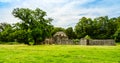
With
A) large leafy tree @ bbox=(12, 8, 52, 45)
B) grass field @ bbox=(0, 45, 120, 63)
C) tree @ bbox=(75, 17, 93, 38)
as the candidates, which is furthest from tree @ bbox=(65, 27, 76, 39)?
grass field @ bbox=(0, 45, 120, 63)

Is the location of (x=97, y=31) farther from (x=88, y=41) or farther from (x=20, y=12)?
(x=20, y=12)

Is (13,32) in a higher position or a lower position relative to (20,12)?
lower

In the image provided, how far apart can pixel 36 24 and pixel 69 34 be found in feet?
201

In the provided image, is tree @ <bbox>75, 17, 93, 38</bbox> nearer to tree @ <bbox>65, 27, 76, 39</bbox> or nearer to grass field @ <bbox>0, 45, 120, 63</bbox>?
tree @ <bbox>65, 27, 76, 39</bbox>

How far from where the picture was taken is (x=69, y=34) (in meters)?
125

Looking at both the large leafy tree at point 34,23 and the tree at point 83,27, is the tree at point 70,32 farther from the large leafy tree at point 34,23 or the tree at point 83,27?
the large leafy tree at point 34,23

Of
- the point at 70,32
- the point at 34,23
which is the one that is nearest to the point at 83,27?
the point at 70,32

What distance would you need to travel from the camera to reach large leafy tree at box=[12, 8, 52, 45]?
6378 cm

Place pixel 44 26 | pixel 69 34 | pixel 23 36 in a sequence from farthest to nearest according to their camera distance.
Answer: pixel 69 34
pixel 44 26
pixel 23 36

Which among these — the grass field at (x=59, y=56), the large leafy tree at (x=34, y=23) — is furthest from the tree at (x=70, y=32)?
the grass field at (x=59, y=56)

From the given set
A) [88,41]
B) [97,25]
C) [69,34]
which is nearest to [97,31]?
[97,25]

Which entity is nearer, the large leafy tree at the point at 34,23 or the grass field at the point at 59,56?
the grass field at the point at 59,56

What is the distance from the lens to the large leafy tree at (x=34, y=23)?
209 ft

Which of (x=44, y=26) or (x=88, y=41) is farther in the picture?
(x=88, y=41)
